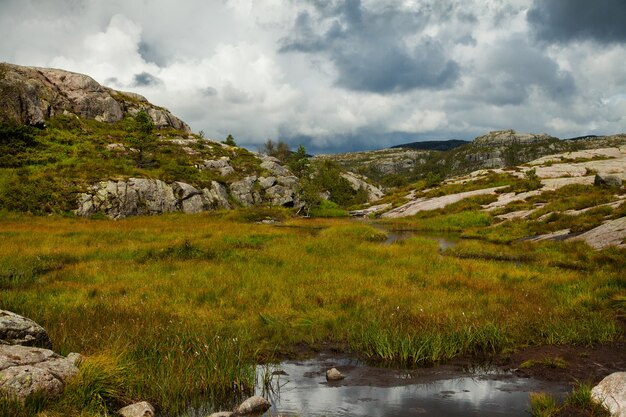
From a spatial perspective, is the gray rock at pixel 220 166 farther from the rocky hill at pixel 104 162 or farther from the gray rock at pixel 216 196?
the gray rock at pixel 216 196

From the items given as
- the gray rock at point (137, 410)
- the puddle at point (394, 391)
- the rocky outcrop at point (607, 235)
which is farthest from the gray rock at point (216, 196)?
the gray rock at point (137, 410)

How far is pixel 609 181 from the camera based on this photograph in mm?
49781

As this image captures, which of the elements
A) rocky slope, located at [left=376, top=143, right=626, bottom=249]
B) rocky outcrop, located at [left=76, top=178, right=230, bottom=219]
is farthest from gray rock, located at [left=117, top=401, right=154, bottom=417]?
rocky outcrop, located at [left=76, top=178, right=230, bottom=219]

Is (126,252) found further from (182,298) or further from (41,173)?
(41,173)

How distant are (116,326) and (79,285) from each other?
650 cm

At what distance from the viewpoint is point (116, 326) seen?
1155cm

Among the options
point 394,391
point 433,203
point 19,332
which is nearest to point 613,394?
point 394,391

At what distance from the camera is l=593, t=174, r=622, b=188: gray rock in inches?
1914

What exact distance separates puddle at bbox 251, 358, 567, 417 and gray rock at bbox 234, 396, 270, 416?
0.17 m

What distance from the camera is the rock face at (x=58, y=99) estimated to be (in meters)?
83.2

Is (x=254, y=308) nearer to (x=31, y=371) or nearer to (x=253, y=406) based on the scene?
(x=253, y=406)

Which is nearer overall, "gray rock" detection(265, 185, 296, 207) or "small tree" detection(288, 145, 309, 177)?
"gray rock" detection(265, 185, 296, 207)

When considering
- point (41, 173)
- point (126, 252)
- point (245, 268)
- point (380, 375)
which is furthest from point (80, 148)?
point (380, 375)

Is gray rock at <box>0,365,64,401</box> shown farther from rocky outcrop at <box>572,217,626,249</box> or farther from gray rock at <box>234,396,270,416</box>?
rocky outcrop at <box>572,217,626,249</box>
